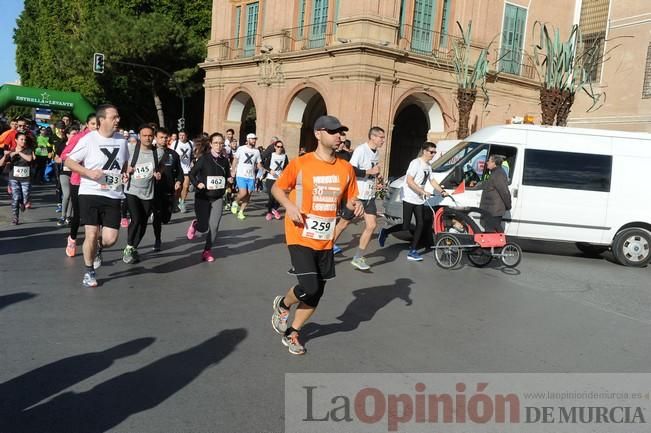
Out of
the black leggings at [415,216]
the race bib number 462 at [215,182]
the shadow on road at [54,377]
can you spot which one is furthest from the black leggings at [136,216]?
the black leggings at [415,216]

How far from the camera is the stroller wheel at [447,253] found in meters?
9.62

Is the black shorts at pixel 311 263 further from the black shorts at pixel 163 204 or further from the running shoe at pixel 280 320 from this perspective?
the black shorts at pixel 163 204

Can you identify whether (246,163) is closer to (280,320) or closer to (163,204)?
(163,204)

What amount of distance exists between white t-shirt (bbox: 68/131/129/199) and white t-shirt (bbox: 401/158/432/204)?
4615mm

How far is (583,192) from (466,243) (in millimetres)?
3110

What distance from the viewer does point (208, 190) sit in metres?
8.87

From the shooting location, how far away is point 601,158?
37.3 feet

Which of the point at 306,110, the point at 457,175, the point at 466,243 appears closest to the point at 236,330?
the point at 466,243

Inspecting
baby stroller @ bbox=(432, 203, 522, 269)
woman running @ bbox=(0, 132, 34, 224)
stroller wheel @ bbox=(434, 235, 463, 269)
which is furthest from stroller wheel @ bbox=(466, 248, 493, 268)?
woman running @ bbox=(0, 132, 34, 224)

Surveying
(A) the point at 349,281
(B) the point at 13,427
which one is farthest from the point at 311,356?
(A) the point at 349,281

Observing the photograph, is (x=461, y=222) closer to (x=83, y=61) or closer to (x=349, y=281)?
(x=349, y=281)

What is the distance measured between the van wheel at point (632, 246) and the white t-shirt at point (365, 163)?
499 centimetres

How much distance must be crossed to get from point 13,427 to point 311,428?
1757 mm

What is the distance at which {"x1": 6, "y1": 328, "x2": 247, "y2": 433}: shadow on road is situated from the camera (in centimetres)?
372
